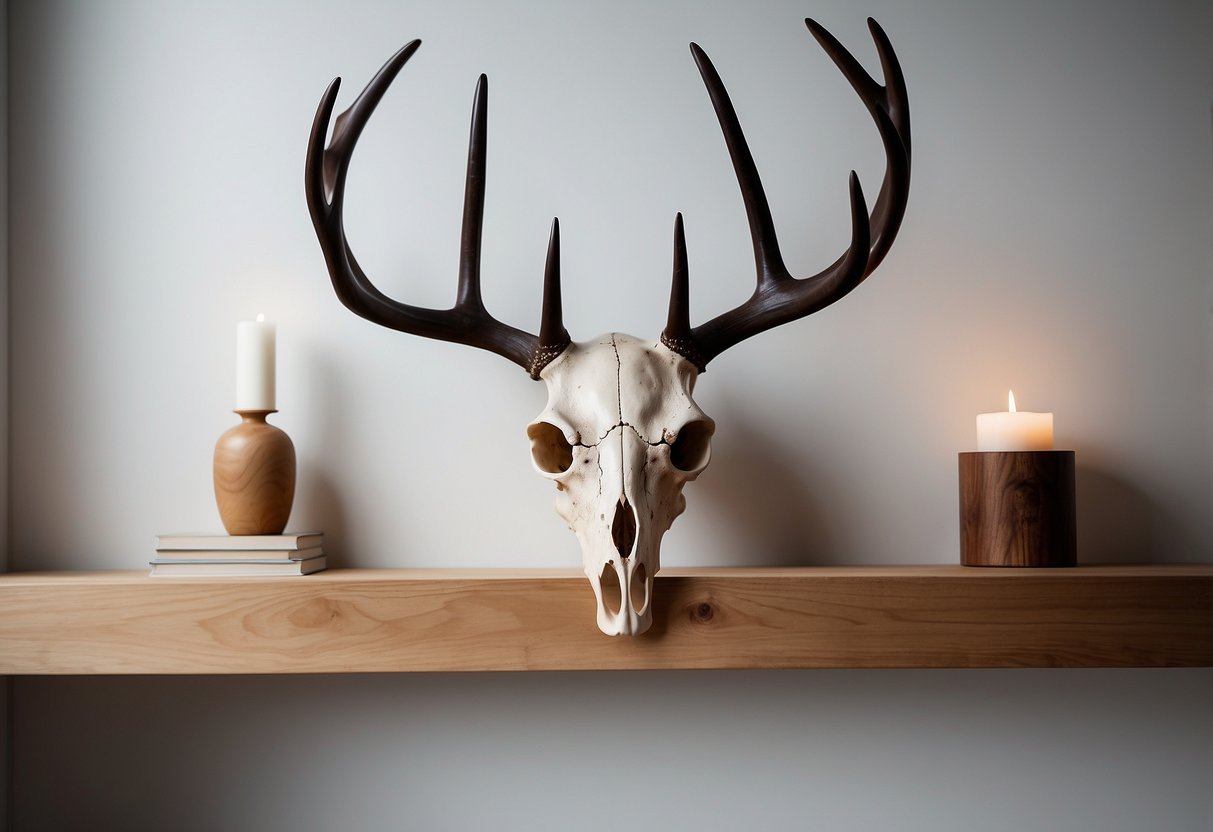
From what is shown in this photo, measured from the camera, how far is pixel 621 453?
868 mm

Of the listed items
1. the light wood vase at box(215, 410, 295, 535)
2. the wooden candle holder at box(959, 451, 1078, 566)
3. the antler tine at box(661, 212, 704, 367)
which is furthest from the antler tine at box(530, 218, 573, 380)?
the wooden candle holder at box(959, 451, 1078, 566)

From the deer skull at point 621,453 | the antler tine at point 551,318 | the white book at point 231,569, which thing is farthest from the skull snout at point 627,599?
the white book at point 231,569

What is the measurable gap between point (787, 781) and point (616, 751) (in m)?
0.23

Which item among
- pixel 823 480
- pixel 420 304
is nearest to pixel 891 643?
pixel 823 480

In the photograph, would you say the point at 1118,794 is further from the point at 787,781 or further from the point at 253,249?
the point at 253,249

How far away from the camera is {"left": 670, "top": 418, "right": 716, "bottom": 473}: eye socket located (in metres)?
0.92

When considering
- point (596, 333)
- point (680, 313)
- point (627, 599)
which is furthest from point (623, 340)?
point (627, 599)

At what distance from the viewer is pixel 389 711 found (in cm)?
114

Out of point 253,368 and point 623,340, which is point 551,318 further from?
point 253,368

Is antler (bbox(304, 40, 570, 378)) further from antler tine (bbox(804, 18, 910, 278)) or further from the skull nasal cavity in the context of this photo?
antler tine (bbox(804, 18, 910, 278))

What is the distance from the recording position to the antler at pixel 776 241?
0.93 metres

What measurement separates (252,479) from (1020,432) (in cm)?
94

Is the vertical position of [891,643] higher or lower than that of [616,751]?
higher

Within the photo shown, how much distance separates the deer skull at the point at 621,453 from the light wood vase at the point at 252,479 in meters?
0.35
